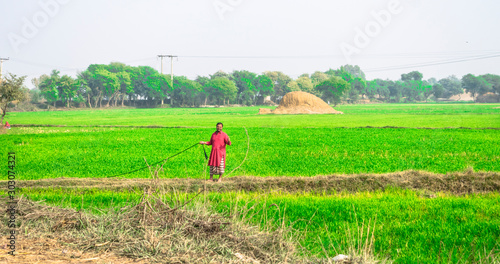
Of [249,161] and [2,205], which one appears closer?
[2,205]

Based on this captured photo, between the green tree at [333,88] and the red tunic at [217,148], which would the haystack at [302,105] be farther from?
the red tunic at [217,148]

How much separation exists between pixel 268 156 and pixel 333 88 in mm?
81035

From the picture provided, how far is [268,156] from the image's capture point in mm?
15211

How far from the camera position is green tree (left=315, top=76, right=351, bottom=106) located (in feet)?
304

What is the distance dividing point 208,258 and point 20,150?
50.5 ft

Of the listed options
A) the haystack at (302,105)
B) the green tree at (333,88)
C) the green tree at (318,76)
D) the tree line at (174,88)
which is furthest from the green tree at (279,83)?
the haystack at (302,105)

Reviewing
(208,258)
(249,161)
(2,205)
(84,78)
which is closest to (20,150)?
(249,161)

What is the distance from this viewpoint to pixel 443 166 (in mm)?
12312

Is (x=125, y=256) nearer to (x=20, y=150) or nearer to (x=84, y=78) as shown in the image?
(x=20, y=150)

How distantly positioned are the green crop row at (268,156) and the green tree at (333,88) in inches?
2856

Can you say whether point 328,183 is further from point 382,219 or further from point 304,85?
point 304,85

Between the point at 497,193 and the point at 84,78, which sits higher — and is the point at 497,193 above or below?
below

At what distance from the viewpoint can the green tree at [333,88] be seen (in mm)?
92750

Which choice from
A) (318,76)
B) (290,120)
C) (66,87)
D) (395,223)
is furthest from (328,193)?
(318,76)
